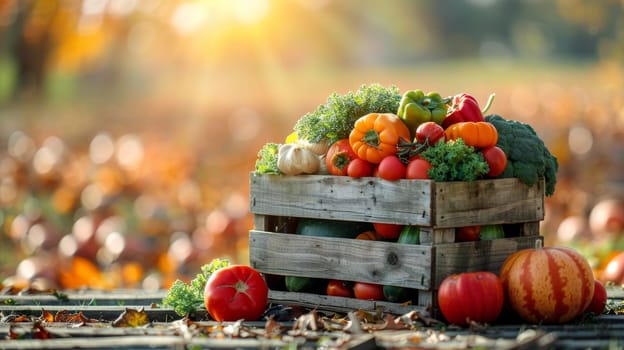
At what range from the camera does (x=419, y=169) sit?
4.64 m

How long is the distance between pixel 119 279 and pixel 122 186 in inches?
129

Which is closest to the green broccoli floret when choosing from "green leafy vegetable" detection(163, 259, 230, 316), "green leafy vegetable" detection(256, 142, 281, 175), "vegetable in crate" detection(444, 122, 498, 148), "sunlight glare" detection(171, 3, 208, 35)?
"vegetable in crate" detection(444, 122, 498, 148)

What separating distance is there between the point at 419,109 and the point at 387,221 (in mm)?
594

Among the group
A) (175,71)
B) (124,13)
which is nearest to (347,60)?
(175,71)

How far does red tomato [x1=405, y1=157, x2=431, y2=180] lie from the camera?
4.63 metres

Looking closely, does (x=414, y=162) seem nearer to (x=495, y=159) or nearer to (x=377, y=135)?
(x=377, y=135)

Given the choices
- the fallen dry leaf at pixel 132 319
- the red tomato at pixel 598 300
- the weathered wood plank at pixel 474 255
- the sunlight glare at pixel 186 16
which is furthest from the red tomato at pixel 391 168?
the sunlight glare at pixel 186 16

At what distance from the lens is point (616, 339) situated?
411cm

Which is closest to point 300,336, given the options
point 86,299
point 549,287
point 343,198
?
point 343,198

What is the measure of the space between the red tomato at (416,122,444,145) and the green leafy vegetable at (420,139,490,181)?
45mm

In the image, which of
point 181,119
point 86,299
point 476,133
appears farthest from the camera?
point 181,119

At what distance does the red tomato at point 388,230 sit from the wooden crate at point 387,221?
66 millimetres

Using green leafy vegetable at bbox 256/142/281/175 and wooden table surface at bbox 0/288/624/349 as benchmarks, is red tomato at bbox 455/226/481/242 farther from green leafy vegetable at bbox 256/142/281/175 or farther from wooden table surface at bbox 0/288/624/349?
green leafy vegetable at bbox 256/142/281/175

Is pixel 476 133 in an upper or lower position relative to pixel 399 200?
upper
